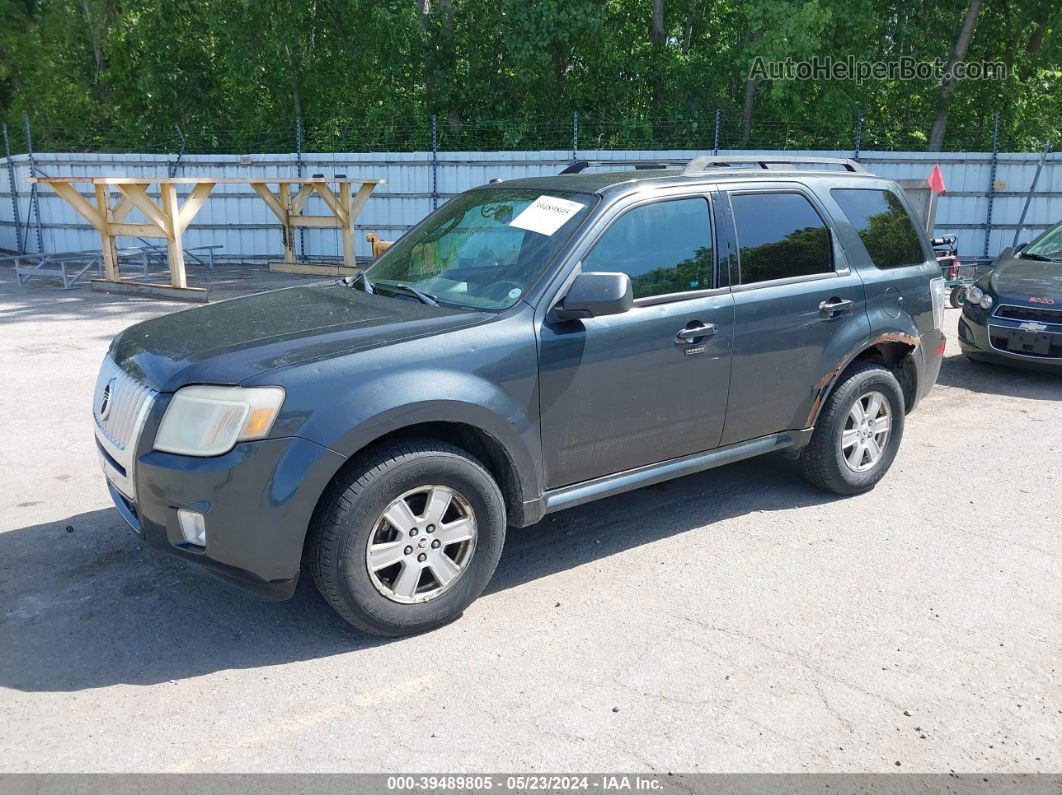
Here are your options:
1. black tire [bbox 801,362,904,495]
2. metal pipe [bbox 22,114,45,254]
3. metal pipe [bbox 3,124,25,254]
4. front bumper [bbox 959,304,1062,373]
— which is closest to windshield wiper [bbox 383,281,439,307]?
black tire [bbox 801,362,904,495]

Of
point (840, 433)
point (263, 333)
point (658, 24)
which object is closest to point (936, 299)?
point (840, 433)

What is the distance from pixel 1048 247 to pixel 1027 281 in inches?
46.0

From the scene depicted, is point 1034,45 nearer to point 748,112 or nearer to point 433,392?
point 748,112

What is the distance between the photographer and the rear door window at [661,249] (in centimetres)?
440

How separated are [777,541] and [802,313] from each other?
1204 mm

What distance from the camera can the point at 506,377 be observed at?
3.96 metres

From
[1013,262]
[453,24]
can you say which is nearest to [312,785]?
[1013,262]

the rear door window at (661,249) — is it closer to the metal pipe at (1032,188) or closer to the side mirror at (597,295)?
the side mirror at (597,295)

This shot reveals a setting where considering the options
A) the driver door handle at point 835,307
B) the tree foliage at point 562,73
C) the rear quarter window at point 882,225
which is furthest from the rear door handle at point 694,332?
the tree foliage at point 562,73

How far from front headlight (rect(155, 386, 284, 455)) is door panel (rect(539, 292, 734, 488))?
120 cm

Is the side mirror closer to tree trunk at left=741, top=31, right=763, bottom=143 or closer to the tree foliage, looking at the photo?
the tree foliage

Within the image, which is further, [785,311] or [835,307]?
[835,307]

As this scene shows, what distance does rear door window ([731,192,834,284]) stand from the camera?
16.0 ft

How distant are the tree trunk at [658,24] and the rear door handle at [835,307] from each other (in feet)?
58.7
